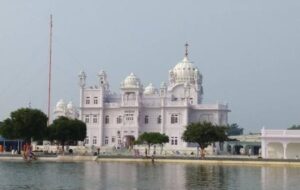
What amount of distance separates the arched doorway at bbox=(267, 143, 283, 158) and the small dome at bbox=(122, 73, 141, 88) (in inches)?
1119

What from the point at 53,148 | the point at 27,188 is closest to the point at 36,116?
the point at 53,148

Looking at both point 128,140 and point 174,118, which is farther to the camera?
point 128,140

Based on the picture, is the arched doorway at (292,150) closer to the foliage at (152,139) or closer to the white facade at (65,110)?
the foliage at (152,139)

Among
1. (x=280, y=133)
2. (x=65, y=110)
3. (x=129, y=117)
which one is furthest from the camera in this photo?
(x=65, y=110)

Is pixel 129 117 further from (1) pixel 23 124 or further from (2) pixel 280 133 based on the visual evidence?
(2) pixel 280 133

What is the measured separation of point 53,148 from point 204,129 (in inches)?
1003

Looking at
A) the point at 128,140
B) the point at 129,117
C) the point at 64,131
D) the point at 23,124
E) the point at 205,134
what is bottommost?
the point at 205,134

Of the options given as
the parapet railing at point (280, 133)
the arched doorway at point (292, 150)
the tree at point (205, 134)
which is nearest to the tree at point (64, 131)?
the tree at point (205, 134)

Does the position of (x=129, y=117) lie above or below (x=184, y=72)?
below

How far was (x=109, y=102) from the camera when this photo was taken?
99.4 meters

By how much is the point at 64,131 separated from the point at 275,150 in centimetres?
2406

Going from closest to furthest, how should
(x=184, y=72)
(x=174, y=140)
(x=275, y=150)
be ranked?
1. (x=275, y=150)
2. (x=174, y=140)
3. (x=184, y=72)

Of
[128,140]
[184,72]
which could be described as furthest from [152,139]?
[184,72]

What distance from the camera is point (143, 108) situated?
95812 millimetres
